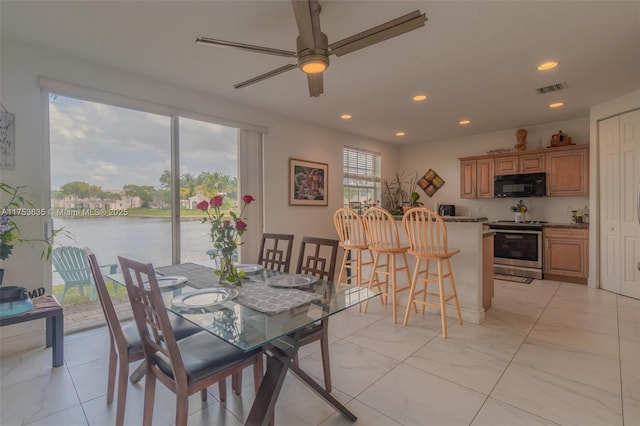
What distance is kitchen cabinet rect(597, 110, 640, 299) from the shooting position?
378 cm

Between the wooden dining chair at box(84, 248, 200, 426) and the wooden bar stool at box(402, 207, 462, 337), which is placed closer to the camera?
the wooden dining chair at box(84, 248, 200, 426)

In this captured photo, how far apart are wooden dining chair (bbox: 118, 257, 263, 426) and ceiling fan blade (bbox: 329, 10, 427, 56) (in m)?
1.55

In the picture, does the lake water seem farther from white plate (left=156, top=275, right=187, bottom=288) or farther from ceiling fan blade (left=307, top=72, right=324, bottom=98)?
ceiling fan blade (left=307, top=72, right=324, bottom=98)

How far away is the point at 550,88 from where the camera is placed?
353cm

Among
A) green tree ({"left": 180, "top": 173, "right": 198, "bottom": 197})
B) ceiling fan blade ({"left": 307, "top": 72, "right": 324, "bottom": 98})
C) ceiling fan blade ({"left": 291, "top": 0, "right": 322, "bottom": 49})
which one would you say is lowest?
green tree ({"left": 180, "top": 173, "right": 198, "bottom": 197})

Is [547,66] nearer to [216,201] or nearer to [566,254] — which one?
[566,254]

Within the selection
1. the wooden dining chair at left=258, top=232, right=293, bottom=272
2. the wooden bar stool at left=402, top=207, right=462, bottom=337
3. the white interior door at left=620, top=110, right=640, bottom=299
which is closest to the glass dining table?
the wooden dining chair at left=258, top=232, right=293, bottom=272

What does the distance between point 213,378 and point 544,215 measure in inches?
233

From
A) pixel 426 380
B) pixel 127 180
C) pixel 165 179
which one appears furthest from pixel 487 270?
pixel 127 180

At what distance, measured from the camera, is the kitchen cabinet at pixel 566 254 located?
4500 millimetres

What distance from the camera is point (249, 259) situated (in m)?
4.14

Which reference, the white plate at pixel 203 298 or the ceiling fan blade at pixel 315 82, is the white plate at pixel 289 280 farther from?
the ceiling fan blade at pixel 315 82

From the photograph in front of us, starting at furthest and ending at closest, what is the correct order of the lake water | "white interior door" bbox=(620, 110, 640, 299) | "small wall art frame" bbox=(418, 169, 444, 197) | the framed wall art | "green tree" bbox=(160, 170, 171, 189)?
1. "small wall art frame" bbox=(418, 169, 444, 197)
2. the framed wall art
3. "white interior door" bbox=(620, 110, 640, 299)
4. "green tree" bbox=(160, 170, 171, 189)
5. the lake water

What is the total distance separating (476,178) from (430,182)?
3.26ft
